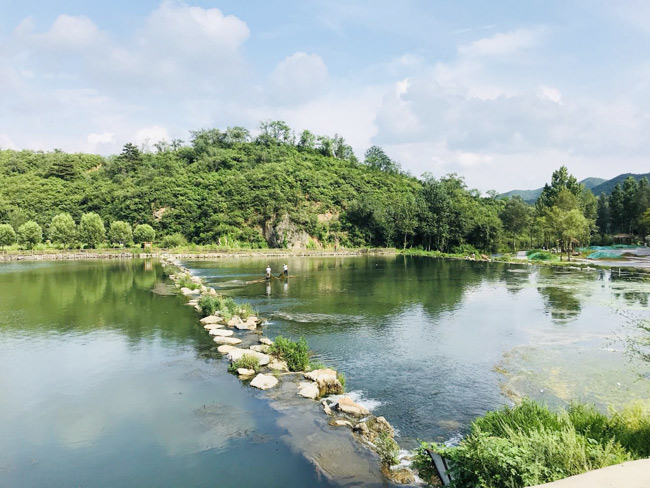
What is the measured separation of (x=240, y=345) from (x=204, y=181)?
96.4 m

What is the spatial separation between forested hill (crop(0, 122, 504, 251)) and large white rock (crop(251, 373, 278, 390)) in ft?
266

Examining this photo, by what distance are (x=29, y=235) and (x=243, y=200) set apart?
149 ft

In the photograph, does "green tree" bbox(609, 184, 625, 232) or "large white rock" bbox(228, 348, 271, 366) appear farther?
"green tree" bbox(609, 184, 625, 232)

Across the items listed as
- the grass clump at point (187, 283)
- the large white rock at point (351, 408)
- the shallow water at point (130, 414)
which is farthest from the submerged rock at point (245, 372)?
the grass clump at point (187, 283)

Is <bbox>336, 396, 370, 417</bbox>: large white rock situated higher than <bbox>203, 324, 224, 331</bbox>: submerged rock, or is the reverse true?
<bbox>203, 324, 224, 331</bbox>: submerged rock

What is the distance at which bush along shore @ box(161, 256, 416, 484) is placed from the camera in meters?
10.2

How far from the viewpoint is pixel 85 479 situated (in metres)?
9.27

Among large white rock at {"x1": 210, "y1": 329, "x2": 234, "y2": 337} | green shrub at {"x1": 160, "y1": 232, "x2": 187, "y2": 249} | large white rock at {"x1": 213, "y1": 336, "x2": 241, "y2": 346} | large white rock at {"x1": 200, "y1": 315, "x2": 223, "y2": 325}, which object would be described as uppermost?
green shrub at {"x1": 160, "y1": 232, "x2": 187, "y2": 249}

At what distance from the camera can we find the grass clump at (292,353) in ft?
52.8

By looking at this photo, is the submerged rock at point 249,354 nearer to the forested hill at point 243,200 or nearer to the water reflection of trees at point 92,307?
the water reflection of trees at point 92,307

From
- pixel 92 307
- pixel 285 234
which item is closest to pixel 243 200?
pixel 285 234

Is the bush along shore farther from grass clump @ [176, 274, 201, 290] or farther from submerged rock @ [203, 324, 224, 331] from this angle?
grass clump @ [176, 274, 201, 290]

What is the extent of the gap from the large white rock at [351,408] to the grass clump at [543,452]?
325cm

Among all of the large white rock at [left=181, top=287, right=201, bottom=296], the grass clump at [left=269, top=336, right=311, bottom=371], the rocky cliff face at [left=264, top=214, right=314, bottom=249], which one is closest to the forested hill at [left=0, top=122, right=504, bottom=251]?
the rocky cliff face at [left=264, top=214, right=314, bottom=249]
